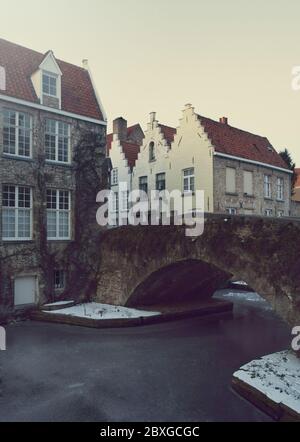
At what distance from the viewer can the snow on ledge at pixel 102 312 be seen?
56.1 ft

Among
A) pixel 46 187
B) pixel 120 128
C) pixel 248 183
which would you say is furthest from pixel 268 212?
pixel 46 187

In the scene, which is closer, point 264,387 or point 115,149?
point 264,387

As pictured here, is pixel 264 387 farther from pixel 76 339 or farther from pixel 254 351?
pixel 76 339

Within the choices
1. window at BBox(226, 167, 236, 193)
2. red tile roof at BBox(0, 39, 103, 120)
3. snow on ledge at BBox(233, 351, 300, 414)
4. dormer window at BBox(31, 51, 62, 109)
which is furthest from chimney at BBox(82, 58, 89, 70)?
snow on ledge at BBox(233, 351, 300, 414)

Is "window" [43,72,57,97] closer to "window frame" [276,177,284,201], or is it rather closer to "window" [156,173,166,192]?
"window" [156,173,166,192]

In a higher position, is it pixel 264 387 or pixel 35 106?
pixel 35 106

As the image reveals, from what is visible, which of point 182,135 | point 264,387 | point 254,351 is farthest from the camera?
point 182,135

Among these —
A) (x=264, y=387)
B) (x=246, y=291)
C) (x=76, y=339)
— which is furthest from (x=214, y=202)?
(x=264, y=387)

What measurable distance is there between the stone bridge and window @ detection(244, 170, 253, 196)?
318 inches

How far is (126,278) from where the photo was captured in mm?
18812

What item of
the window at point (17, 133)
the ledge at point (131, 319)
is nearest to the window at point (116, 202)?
the window at point (17, 133)

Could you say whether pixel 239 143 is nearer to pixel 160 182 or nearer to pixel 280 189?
pixel 280 189

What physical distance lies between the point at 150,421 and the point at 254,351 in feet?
21.4

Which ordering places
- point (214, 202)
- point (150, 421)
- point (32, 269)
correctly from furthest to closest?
Result: point (214, 202), point (32, 269), point (150, 421)
